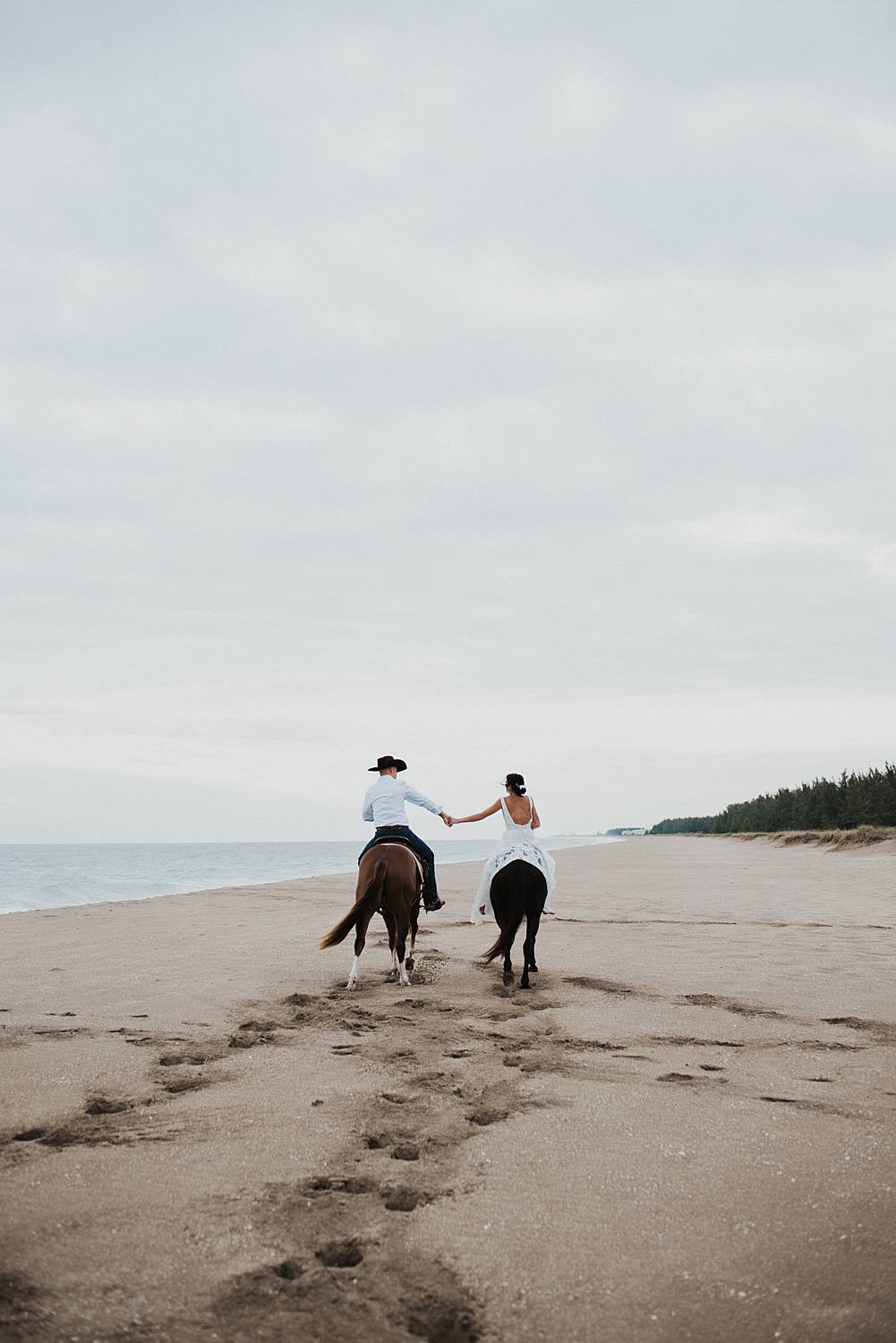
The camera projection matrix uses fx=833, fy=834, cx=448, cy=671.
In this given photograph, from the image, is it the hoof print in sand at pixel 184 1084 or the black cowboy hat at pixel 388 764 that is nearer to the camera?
the hoof print in sand at pixel 184 1084

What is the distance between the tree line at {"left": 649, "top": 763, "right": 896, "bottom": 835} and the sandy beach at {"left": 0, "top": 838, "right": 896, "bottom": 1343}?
4537 centimetres

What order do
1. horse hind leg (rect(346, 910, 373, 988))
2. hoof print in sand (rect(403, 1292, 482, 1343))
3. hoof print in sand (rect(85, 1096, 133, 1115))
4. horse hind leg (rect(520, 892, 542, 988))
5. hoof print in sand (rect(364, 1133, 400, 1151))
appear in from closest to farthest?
hoof print in sand (rect(403, 1292, 482, 1343)), hoof print in sand (rect(364, 1133, 400, 1151)), hoof print in sand (rect(85, 1096, 133, 1115)), horse hind leg (rect(520, 892, 542, 988)), horse hind leg (rect(346, 910, 373, 988))

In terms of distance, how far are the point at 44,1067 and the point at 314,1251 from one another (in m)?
2.69

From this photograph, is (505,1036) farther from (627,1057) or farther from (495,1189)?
(495,1189)

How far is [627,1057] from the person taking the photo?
4918 mm

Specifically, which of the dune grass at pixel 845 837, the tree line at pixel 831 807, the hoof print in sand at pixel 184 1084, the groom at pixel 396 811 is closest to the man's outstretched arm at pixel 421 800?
the groom at pixel 396 811

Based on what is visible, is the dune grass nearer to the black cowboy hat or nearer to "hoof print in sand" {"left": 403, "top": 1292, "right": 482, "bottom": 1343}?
the black cowboy hat

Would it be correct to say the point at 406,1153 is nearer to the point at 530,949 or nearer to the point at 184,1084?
the point at 184,1084

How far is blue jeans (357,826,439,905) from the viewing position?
858 centimetres

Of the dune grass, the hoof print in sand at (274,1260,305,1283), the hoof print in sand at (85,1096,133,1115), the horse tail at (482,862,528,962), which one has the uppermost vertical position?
the horse tail at (482,862,528,962)

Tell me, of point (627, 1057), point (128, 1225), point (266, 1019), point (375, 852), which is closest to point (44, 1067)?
point (266, 1019)

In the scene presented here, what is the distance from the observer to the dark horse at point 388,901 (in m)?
7.70

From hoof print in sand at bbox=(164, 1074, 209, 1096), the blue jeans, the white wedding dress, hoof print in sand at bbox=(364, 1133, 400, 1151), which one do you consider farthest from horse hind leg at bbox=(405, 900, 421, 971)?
hoof print in sand at bbox=(364, 1133, 400, 1151)

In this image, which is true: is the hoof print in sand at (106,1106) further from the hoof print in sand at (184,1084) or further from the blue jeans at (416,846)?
the blue jeans at (416,846)
